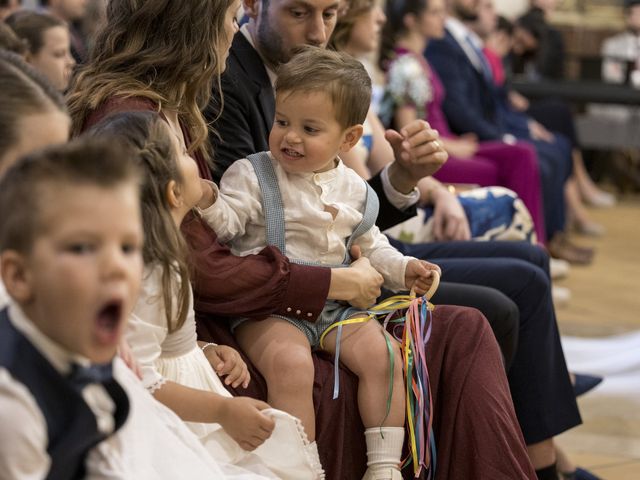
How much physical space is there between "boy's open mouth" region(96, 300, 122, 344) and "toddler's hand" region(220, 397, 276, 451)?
586 millimetres

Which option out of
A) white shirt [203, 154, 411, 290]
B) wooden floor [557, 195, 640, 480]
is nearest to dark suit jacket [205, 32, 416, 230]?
white shirt [203, 154, 411, 290]

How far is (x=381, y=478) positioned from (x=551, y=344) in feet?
3.13

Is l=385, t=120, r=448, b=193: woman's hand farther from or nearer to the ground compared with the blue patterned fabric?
farther from the ground

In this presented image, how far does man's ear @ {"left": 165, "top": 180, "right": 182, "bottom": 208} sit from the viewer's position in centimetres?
187

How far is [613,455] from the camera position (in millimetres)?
3584

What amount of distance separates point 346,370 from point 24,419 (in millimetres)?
1139

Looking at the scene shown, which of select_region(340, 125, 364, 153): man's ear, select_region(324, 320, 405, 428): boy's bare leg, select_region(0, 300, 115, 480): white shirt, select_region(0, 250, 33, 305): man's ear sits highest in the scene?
select_region(0, 250, 33, 305): man's ear

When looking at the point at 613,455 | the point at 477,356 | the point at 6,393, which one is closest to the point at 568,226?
the point at 613,455

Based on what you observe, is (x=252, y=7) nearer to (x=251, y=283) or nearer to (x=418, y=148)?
(x=418, y=148)

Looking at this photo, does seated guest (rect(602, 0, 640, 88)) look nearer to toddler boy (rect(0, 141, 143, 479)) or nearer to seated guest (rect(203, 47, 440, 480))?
seated guest (rect(203, 47, 440, 480))

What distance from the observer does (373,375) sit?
7.66 ft

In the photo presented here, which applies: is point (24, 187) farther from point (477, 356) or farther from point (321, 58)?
point (477, 356)

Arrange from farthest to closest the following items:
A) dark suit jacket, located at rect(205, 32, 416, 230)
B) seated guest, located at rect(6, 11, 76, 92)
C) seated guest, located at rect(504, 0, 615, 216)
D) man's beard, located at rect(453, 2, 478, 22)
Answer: seated guest, located at rect(504, 0, 615, 216) → man's beard, located at rect(453, 2, 478, 22) → seated guest, located at rect(6, 11, 76, 92) → dark suit jacket, located at rect(205, 32, 416, 230)

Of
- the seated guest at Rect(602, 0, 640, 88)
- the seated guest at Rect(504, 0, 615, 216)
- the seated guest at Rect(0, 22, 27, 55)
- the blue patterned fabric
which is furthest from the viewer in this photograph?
the seated guest at Rect(602, 0, 640, 88)
